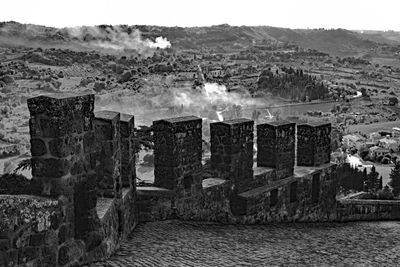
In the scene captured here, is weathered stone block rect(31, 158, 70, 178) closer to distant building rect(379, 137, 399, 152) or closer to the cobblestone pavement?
the cobblestone pavement

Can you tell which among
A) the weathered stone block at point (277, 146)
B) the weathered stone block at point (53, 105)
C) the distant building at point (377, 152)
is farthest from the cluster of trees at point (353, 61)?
the weathered stone block at point (53, 105)

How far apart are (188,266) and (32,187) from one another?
→ 8.21 feet

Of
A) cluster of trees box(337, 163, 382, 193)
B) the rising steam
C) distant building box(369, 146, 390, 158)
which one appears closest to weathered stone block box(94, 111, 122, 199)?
cluster of trees box(337, 163, 382, 193)

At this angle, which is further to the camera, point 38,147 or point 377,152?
point 377,152

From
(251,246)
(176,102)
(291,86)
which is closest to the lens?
(251,246)

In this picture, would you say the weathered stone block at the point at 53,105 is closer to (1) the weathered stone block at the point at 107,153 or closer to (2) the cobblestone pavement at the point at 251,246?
(1) the weathered stone block at the point at 107,153

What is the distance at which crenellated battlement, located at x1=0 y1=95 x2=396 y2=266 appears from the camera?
6582mm

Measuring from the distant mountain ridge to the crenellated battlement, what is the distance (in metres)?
27.8

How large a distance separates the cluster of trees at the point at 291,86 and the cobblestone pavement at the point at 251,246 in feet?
162

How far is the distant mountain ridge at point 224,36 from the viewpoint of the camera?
3912 centimetres

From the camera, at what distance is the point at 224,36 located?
341 ft

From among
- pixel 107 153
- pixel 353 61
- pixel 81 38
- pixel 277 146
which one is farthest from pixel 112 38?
pixel 353 61

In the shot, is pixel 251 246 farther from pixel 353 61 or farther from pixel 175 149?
pixel 353 61

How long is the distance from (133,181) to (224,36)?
316ft
